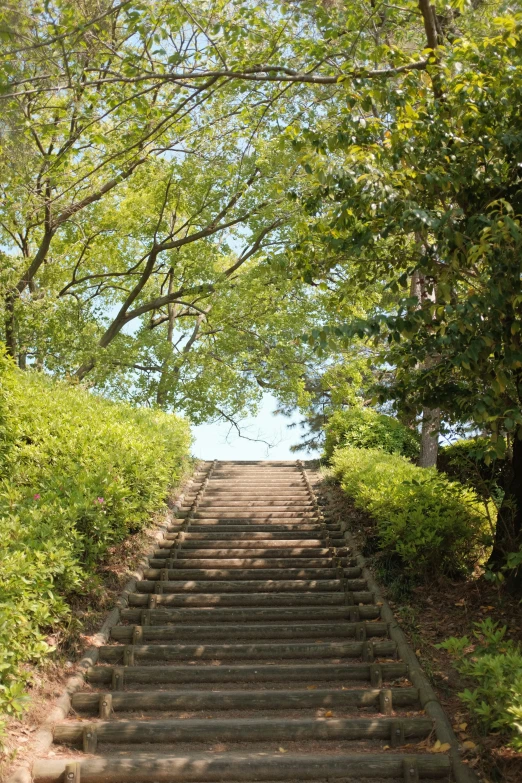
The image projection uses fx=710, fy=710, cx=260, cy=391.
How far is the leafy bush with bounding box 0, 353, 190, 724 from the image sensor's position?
5836 millimetres

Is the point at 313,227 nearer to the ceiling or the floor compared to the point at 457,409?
nearer to the ceiling

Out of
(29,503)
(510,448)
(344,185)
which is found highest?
(344,185)

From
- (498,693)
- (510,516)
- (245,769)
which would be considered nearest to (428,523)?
Answer: (510,516)

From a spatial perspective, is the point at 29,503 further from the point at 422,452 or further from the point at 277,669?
the point at 422,452

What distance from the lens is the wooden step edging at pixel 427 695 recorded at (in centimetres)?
527

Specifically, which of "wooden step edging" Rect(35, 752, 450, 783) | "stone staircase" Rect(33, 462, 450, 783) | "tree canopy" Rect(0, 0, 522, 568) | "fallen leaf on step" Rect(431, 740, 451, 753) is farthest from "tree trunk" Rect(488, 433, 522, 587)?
"wooden step edging" Rect(35, 752, 450, 783)

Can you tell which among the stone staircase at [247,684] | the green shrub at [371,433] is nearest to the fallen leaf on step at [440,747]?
the stone staircase at [247,684]

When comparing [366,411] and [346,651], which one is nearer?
[346,651]

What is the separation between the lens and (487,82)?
6770 millimetres

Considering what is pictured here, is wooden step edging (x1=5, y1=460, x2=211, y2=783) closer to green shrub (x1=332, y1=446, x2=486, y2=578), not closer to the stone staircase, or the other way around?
the stone staircase

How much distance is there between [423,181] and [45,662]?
5.67 meters

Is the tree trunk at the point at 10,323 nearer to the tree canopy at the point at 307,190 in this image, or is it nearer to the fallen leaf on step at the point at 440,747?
the tree canopy at the point at 307,190

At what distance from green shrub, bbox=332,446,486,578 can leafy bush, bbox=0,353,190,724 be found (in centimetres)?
328

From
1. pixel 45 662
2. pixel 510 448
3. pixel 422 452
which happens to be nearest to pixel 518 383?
pixel 510 448
